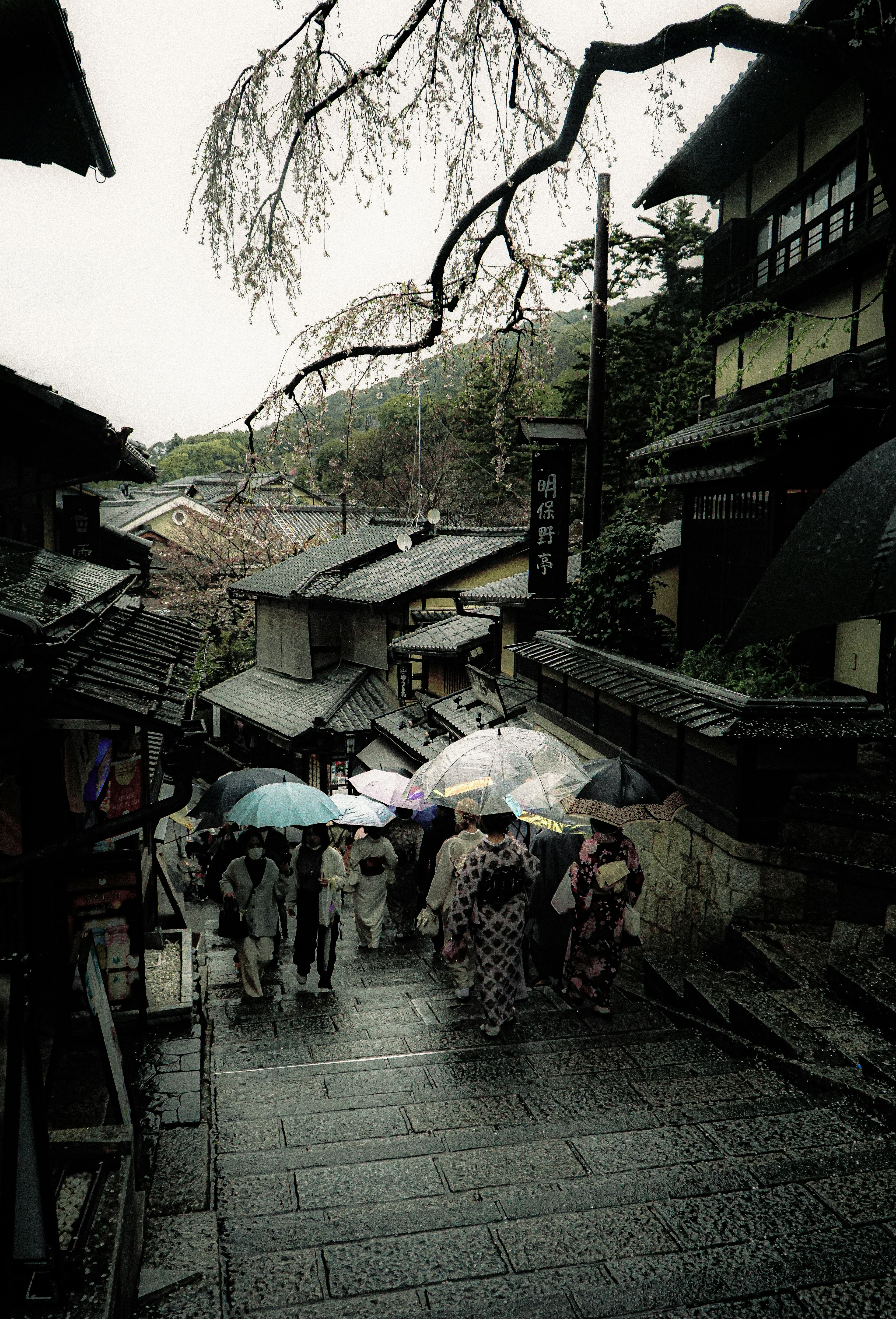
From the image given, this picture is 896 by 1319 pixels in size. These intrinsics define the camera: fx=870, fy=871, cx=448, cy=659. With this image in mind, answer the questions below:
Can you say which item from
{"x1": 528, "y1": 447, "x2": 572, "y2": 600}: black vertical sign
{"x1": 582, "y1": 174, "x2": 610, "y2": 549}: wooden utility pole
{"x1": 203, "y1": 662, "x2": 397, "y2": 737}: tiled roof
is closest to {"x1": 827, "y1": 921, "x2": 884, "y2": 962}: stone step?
{"x1": 582, "y1": 174, "x2": 610, "y2": 549}: wooden utility pole

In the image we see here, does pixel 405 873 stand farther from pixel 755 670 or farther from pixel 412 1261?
pixel 412 1261

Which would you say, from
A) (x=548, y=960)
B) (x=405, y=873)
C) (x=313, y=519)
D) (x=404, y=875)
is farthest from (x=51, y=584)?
(x=313, y=519)

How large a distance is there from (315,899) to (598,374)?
9.69 metres

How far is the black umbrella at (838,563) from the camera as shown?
87.4 inches

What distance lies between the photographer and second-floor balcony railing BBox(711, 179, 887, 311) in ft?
35.2

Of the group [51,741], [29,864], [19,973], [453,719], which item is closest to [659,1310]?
[19,973]

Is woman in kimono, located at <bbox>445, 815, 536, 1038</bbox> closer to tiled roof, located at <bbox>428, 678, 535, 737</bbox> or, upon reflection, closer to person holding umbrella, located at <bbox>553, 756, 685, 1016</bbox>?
person holding umbrella, located at <bbox>553, 756, 685, 1016</bbox>

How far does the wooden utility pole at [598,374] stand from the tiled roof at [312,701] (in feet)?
41.9

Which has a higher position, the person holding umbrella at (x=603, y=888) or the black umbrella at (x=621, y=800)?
the black umbrella at (x=621, y=800)

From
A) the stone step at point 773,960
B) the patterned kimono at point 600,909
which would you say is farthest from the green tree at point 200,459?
the stone step at point 773,960

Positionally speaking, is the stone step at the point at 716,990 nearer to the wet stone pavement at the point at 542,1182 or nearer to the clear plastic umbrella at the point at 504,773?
the wet stone pavement at the point at 542,1182

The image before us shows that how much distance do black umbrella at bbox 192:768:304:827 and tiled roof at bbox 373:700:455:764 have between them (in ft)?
17.4

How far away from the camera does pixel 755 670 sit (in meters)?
9.59

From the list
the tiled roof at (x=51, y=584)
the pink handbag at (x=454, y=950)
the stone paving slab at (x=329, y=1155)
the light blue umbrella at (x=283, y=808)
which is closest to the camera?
the stone paving slab at (x=329, y=1155)
